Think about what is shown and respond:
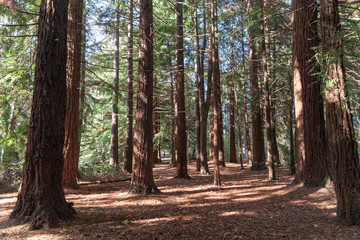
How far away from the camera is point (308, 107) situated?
7629mm

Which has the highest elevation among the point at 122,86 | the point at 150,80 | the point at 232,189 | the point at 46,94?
the point at 122,86

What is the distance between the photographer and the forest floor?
398cm

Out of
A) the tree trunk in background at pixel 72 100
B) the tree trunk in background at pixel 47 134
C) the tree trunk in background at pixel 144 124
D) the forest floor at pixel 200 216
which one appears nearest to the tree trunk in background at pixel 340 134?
the forest floor at pixel 200 216

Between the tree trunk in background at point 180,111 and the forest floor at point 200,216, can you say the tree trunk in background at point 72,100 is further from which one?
the tree trunk in background at point 180,111

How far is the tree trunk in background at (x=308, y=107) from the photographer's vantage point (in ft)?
24.4

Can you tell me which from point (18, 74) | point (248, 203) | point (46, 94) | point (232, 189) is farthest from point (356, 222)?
point (18, 74)

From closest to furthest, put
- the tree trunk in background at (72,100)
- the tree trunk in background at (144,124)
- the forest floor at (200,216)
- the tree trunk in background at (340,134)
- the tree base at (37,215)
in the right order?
the forest floor at (200,216) → the tree base at (37,215) → the tree trunk in background at (340,134) → the tree trunk in background at (144,124) → the tree trunk in background at (72,100)

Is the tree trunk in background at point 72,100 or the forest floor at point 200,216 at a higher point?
the tree trunk in background at point 72,100

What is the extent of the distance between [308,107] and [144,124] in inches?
207

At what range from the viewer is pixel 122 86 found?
62.1 feet

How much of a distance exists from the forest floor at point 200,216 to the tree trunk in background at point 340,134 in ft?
1.33

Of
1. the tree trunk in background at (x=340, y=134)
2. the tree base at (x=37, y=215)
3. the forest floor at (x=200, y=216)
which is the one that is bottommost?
the forest floor at (x=200, y=216)

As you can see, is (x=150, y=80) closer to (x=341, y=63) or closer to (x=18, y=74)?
(x=18, y=74)

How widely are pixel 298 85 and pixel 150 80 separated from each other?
502 cm
